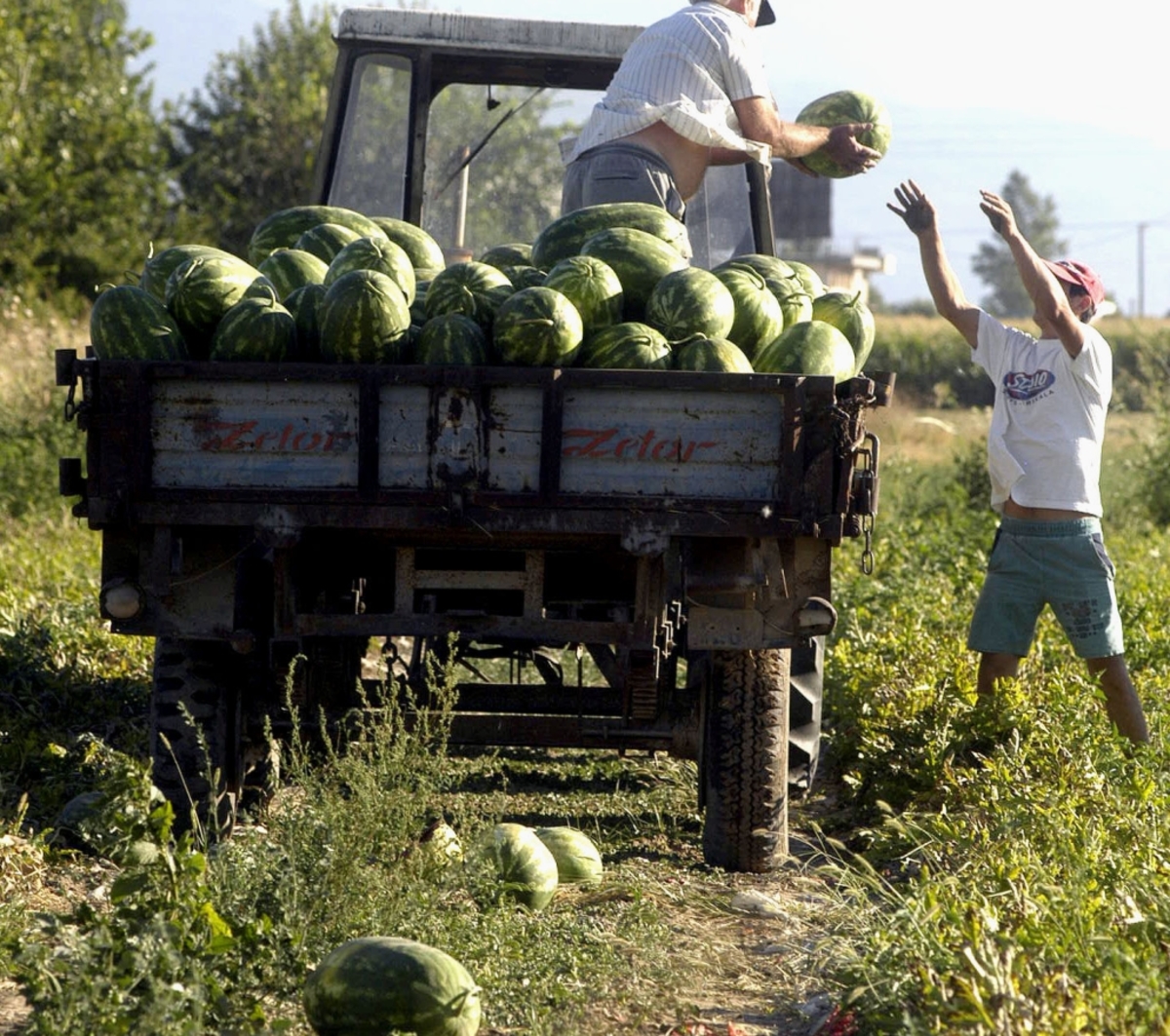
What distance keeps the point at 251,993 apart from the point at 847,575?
6.79 meters

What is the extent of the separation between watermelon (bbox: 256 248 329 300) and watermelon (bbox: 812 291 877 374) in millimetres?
1697

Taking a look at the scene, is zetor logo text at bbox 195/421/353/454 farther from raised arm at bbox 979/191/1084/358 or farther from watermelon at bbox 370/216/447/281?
raised arm at bbox 979/191/1084/358

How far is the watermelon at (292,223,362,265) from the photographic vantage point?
5668 mm

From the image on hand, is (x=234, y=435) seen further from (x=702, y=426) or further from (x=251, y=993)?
(x=251, y=993)

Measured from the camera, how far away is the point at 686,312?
5.04 m

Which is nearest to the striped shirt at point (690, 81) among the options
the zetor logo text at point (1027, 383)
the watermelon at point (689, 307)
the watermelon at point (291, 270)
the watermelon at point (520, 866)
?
the zetor logo text at point (1027, 383)

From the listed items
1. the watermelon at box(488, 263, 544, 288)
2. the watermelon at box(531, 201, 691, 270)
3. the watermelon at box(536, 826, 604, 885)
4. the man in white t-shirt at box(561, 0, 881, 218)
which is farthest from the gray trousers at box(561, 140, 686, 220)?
the watermelon at box(536, 826, 604, 885)

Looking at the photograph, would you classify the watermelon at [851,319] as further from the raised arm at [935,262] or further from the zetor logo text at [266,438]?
the zetor logo text at [266,438]

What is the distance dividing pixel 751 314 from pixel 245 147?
20.8 metres

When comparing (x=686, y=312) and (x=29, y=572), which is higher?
(x=686, y=312)

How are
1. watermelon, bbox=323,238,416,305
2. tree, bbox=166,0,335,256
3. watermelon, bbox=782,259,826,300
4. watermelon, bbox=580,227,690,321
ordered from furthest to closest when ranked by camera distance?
tree, bbox=166,0,335,256, watermelon, bbox=782,259,826,300, watermelon, bbox=580,227,690,321, watermelon, bbox=323,238,416,305

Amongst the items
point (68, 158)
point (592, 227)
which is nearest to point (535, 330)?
point (592, 227)

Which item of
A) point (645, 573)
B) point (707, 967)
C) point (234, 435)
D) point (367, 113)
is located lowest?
point (707, 967)

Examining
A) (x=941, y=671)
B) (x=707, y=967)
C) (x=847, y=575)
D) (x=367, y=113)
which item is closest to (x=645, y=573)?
(x=707, y=967)
